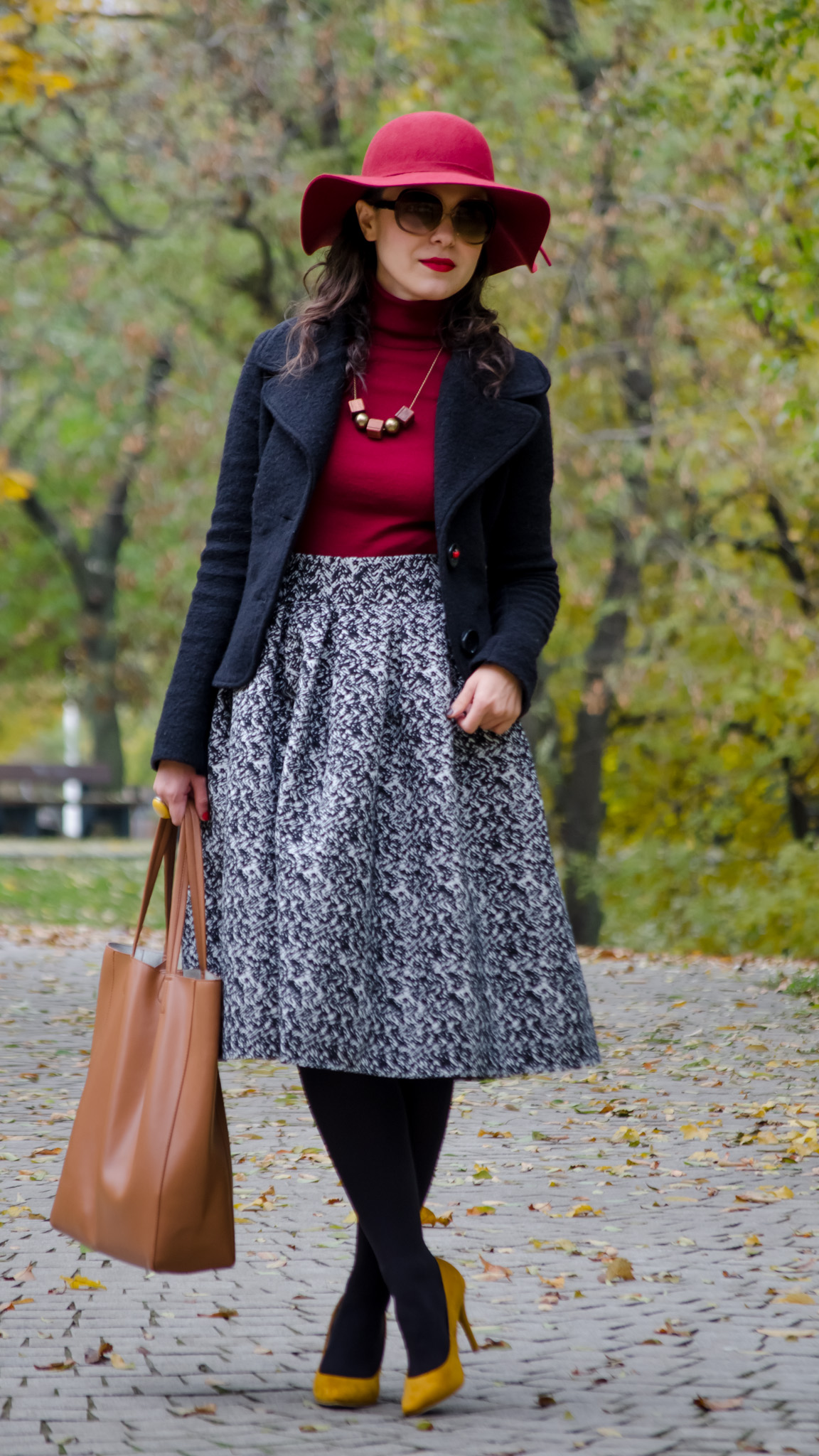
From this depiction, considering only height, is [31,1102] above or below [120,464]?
below

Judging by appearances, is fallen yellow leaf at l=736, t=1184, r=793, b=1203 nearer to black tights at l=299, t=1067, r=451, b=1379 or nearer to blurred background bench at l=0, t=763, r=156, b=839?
black tights at l=299, t=1067, r=451, b=1379

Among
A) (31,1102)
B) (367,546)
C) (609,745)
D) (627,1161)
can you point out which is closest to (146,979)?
(367,546)

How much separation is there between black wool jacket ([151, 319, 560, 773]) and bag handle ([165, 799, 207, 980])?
117 mm

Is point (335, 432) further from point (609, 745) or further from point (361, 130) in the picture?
point (609, 745)

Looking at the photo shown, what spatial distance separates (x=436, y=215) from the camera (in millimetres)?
3014

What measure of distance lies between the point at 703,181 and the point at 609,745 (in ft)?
22.1

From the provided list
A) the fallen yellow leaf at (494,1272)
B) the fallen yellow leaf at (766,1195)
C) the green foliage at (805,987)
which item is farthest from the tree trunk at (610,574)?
the fallen yellow leaf at (494,1272)

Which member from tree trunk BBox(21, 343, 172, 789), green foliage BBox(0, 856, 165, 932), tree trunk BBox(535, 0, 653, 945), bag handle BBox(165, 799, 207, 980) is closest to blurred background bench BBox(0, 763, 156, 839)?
tree trunk BBox(21, 343, 172, 789)

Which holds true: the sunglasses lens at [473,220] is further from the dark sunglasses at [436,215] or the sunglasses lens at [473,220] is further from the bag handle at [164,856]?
the bag handle at [164,856]

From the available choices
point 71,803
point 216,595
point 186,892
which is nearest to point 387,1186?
point 186,892

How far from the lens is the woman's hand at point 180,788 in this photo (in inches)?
121

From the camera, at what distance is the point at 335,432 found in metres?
3.02

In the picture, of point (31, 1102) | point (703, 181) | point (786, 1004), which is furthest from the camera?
point (703, 181)

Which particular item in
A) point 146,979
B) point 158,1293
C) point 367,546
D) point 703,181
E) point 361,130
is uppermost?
point 361,130
